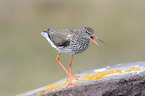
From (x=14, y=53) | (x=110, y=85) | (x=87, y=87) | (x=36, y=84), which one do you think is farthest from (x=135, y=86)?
(x=14, y=53)

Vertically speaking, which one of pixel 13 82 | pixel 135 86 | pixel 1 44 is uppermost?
pixel 1 44

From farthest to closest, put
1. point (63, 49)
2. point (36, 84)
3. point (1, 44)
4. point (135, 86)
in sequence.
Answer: point (1, 44), point (36, 84), point (63, 49), point (135, 86)

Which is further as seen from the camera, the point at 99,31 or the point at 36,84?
the point at 99,31

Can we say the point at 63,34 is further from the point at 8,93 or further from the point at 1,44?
Result: the point at 1,44

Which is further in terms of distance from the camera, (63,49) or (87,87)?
(63,49)

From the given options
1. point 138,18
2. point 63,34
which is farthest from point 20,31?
point 63,34

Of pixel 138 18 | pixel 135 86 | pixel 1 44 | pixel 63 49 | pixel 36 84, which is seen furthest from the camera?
pixel 1 44

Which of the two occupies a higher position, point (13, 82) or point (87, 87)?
point (13, 82)

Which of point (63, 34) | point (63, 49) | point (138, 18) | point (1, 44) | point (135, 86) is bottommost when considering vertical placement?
point (135, 86)

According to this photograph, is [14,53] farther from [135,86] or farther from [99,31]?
[135,86]
